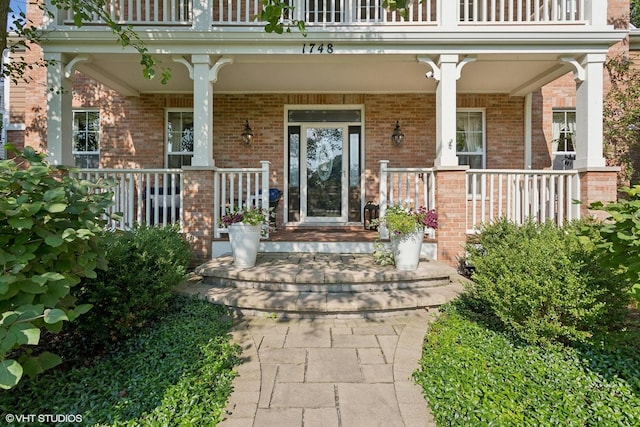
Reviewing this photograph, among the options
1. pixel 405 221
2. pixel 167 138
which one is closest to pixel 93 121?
pixel 167 138

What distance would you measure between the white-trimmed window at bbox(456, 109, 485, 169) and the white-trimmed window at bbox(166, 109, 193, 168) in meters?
5.88

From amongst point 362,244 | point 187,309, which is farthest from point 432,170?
point 187,309

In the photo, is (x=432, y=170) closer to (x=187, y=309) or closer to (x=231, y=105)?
(x=187, y=309)

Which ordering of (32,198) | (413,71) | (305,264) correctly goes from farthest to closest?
(413,71) → (305,264) → (32,198)

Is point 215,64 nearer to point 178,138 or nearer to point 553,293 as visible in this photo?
point 178,138

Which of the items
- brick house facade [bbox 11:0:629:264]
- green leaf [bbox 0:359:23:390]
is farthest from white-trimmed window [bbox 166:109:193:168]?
green leaf [bbox 0:359:23:390]

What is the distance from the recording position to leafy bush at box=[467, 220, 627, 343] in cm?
278

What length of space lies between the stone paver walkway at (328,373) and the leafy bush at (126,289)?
0.83m

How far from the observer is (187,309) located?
12.0 ft

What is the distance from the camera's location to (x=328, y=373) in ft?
8.87

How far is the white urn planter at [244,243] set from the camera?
15.2 feet

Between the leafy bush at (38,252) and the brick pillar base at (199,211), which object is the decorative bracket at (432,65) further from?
the leafy bush at (38,252)

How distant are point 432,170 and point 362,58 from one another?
82.6 inches

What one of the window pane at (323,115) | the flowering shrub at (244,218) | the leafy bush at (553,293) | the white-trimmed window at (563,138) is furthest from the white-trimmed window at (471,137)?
the flowering shrub at (244,218)
